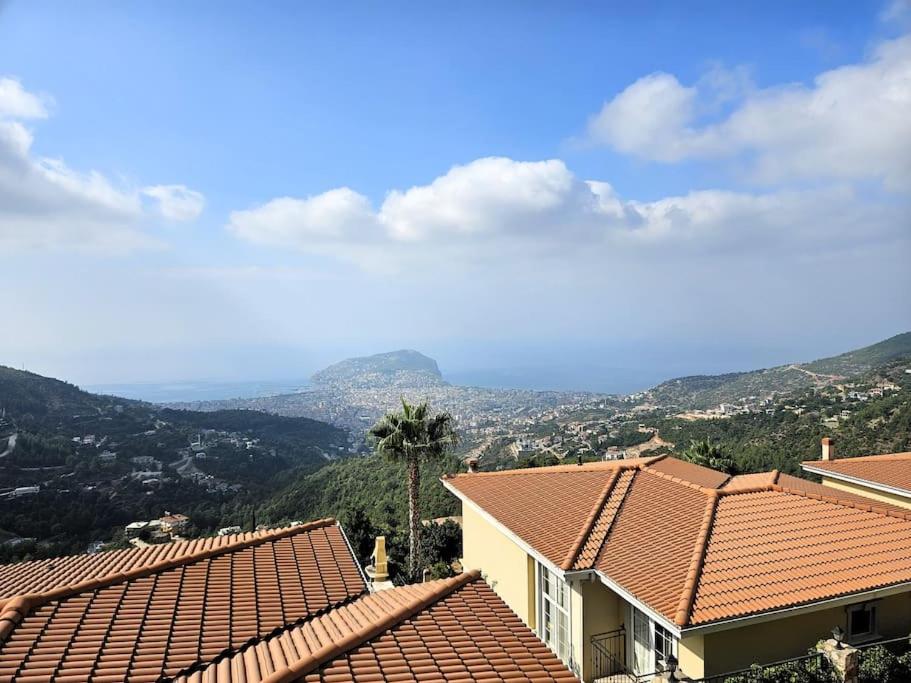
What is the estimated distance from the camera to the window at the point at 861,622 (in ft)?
29.8

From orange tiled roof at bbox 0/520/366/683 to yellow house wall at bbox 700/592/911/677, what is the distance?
5.61 m

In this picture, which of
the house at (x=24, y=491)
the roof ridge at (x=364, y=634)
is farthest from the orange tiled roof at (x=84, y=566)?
the house at (x=24, y=491)

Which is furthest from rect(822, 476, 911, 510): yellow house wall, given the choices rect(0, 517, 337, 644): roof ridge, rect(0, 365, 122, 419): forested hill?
rect(0, 365, 122, 419): forested hill

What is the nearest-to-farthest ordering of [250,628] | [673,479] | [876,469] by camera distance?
[250,628] → [673,479] → [876,469]

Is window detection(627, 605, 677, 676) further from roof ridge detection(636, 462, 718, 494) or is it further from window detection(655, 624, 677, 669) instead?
roof ridge detection(636, 462, 718, 494)

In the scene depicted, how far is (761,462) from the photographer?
3497cm

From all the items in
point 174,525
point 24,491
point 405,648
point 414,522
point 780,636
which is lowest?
point 174,525

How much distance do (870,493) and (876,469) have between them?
102 cm

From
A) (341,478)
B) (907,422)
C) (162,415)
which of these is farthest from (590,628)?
(162,415)

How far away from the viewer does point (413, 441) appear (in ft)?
68.0

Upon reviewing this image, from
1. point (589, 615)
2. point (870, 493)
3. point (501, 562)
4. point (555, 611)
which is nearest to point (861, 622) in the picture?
point (589, 615)

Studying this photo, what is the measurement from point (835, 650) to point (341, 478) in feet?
179

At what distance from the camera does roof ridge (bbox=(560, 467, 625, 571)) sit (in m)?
9.50

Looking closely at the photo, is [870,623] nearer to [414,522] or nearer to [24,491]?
[414,522]
